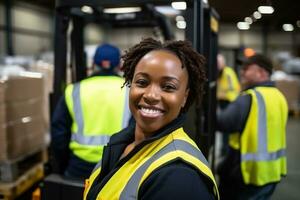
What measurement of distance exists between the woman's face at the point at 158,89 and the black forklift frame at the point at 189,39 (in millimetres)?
948

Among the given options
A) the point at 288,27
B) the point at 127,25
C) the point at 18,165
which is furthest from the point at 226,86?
the point at 288,27

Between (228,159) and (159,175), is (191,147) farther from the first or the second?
(228,159)

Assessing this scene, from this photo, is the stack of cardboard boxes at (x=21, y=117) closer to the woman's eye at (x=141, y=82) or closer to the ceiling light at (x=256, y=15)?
the woman's eye at (x=141, y=82)

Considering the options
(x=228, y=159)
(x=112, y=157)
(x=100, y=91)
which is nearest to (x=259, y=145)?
(x=228, y=159)

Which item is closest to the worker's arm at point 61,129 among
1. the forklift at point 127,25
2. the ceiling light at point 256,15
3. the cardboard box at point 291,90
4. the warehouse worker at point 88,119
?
the warehouse worker at point 88,119

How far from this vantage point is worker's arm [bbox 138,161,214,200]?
1139mm

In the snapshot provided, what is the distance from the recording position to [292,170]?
5.61 meters

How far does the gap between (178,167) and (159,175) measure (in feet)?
0.22

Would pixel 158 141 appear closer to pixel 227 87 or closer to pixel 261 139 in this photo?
pixel 261 139

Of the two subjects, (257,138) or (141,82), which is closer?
(141,82)

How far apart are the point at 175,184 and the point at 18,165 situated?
9.42 ft

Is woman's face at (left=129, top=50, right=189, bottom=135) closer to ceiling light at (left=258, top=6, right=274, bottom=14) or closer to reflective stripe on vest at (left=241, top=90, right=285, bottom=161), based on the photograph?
ceiling light at (left=258, top=6, right=274, bottom=14)

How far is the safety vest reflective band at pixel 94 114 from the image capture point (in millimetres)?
2568

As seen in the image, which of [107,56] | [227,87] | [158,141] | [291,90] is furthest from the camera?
[291,90]
